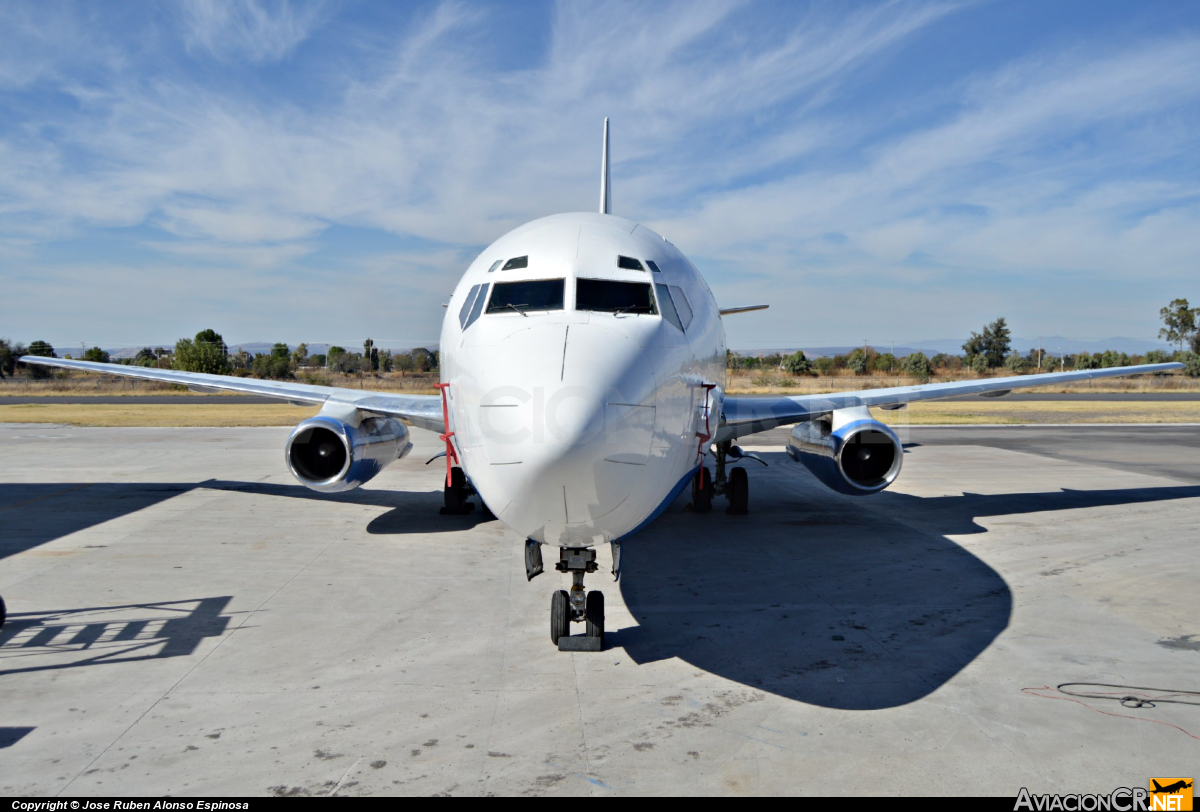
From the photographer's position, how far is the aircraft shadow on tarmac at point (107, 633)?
7191 millimetres

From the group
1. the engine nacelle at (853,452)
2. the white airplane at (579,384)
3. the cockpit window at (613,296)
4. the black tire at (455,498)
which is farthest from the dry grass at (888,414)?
the cockpit window at (613,296)

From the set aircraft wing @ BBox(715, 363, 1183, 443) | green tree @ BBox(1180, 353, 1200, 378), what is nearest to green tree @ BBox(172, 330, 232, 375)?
aircraft wing @ BBox(715, 363, 1183, 443)

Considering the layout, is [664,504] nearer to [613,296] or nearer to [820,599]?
[613,296]

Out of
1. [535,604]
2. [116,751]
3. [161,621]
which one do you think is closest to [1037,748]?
[535,604]

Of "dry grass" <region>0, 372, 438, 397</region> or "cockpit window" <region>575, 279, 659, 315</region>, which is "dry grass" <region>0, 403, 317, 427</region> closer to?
A: "dry grass" <region>0, 372, 438, 397</region>

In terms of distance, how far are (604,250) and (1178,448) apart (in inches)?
1019

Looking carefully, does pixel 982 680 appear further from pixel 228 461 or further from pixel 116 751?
pixel 228 461

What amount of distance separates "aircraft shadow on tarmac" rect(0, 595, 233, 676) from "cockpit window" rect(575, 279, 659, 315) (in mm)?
5362

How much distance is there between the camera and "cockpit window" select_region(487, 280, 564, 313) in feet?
21.1

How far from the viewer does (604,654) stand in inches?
290

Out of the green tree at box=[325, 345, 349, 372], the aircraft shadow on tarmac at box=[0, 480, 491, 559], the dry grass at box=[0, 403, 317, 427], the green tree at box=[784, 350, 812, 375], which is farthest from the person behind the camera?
the green tree at box=[325, 345, 349, 372]

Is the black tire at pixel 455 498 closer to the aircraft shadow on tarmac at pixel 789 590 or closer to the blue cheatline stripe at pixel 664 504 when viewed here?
the aircraft shadow on tarmac at pixel 789 590

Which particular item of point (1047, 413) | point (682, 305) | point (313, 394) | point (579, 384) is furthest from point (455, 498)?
point (1047, 413)

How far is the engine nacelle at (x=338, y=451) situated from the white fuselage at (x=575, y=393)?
17.8 ft
